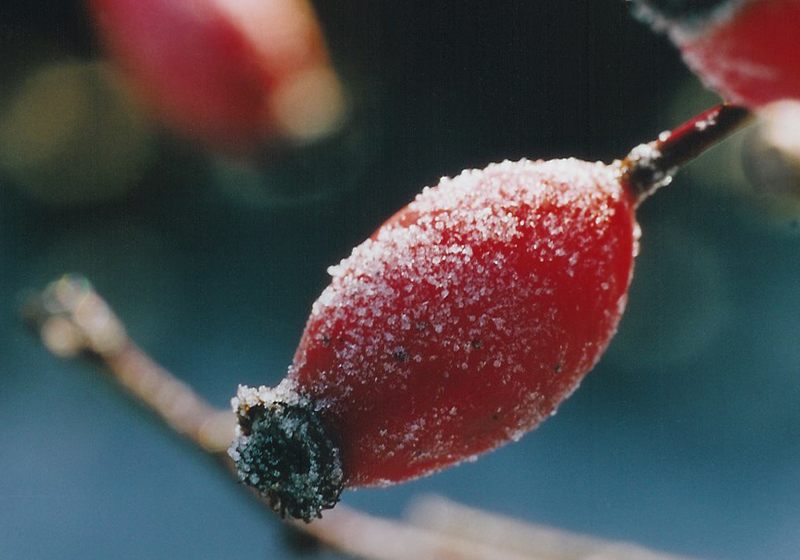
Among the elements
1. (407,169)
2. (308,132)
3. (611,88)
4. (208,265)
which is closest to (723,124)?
Answer: (308,132)

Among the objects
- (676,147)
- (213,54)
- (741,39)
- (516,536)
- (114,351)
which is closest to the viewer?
(741,39)

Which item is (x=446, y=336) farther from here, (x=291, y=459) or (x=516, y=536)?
(x=516, y=536)

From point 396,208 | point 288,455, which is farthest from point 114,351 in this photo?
point 396,208

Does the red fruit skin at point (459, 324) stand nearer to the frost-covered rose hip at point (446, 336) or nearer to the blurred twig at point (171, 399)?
the frost-covered rose hip at point (446, 336)

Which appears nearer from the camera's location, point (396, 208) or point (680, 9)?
point (680, 9)

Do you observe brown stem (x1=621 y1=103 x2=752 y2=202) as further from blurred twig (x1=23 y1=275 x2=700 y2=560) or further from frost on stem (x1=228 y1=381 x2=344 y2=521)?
blurred twig (x1=23 y1=275 x2=700 y2=560)

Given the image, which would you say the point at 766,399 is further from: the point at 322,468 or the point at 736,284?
the point at 322,468

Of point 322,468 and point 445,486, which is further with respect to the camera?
point 445,486
